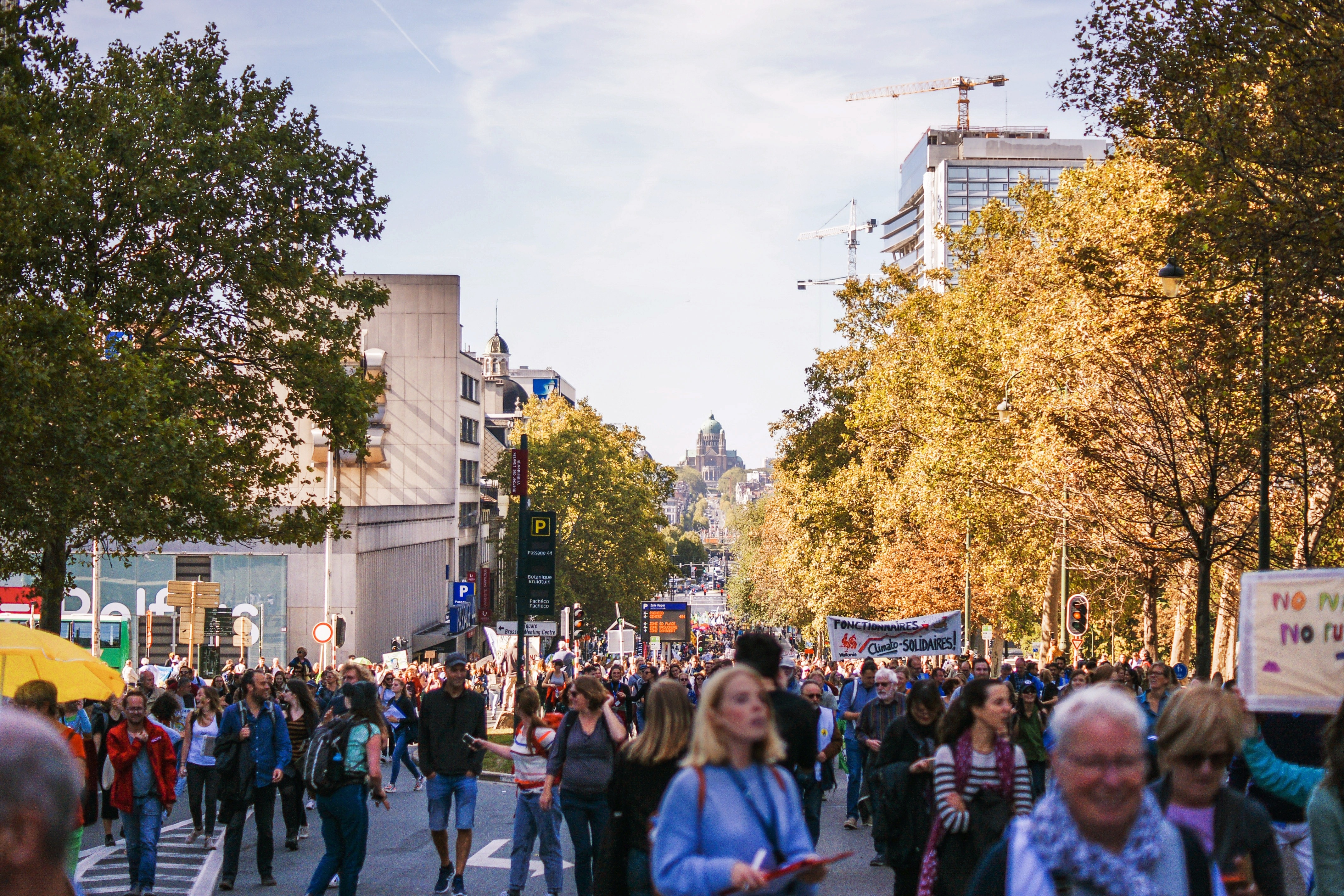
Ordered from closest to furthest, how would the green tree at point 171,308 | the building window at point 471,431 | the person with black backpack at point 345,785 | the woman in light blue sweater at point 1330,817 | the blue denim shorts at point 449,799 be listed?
the woman in light blue sweater at point 1330,817, the person with black backpack at point 345,785, the blue denim shorts at point 449,799, the green tree at point 171,308, the building window at point 471,431

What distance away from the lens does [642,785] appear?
255 inches

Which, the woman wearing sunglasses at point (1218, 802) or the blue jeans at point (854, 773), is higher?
the woman wearing sunglasses at point (1218, 802)

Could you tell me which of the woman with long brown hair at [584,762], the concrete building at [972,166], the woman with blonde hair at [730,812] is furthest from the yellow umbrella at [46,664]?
the concrete building at [972,166]

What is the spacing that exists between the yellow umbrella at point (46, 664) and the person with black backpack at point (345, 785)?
5.58ft

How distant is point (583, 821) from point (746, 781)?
574 cm

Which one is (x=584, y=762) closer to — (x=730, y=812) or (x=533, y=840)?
(x=533, y=840)

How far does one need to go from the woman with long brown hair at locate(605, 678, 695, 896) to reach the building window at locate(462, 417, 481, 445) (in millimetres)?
65709

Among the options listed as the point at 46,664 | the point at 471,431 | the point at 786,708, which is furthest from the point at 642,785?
the point at 471,431

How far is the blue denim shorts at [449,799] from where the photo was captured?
10.8 meters

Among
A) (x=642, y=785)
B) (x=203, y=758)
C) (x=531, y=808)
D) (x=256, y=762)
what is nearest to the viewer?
(x=642, y=785)

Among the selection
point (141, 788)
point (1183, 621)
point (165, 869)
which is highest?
point (141, 788)

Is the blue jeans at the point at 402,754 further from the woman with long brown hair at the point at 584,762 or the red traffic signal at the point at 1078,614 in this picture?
the red traffic signal at the point at 1078,614

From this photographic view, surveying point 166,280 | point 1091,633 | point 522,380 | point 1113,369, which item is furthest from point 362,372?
point 522,380

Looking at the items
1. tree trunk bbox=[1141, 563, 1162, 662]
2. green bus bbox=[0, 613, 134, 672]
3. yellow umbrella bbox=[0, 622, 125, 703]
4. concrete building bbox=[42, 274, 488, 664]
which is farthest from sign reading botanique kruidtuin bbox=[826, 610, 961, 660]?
concrete building bbox=[42, 274, 488, 664]
